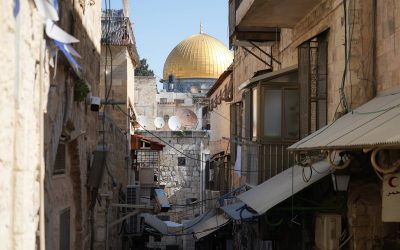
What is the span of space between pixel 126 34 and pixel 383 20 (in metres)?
10.6

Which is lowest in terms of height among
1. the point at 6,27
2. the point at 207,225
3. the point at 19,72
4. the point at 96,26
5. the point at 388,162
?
the point at 207,225

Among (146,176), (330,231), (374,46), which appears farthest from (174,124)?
(374,46)

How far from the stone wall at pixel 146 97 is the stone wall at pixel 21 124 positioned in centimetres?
2803

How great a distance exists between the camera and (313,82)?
358 inches

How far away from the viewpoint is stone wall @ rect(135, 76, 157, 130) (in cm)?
3244

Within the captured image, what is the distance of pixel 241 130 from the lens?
15.0 metres

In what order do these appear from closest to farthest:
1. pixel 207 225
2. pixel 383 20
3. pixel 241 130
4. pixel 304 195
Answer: pixel 383 20, pixel 304 195, pixel 241 130, pixel 207 225

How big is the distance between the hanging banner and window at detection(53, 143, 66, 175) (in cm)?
392

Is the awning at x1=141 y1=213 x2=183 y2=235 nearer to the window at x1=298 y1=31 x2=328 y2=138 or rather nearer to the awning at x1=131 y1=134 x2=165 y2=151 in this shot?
the awning at x1=131 y1=134 x2=165 y2=151

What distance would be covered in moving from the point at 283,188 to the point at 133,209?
29.1 feet

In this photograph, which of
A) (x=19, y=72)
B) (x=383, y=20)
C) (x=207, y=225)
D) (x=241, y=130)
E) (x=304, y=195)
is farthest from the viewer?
(x=207, y=225)

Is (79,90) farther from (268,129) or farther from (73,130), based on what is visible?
(268,129)

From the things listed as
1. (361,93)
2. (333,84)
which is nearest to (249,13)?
(333,84)

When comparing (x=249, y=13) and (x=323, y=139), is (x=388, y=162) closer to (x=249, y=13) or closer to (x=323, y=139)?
(x=323, y=139)
